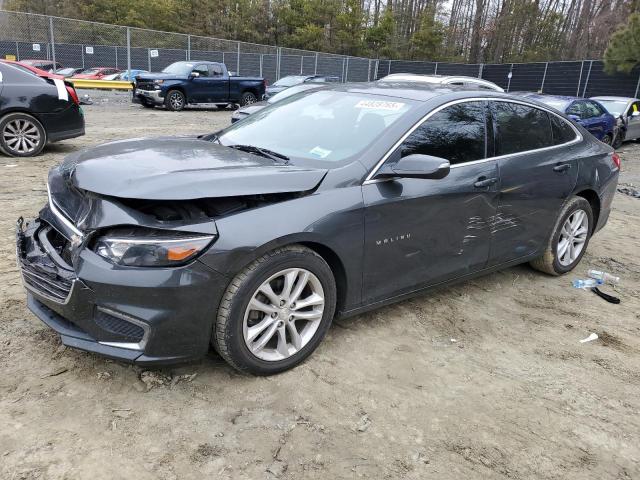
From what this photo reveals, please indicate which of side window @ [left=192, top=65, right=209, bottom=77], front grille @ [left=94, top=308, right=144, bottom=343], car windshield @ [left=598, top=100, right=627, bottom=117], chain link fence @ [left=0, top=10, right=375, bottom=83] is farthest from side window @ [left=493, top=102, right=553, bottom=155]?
chain link fence @ [left=0, top=10, right=375, bottom=83]

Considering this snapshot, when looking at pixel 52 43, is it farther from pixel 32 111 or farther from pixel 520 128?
pixel 520 128

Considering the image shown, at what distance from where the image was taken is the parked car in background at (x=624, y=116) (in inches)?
575

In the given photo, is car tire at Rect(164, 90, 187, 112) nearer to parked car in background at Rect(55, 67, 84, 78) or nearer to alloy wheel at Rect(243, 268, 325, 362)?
parked car in background at Rect(55, 67, 84, 78)

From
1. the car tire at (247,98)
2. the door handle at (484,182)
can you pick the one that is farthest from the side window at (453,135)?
the car tire at (247,98)

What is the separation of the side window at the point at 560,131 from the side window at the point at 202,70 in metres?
16.5

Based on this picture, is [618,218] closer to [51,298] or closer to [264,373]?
Answer: [264,373]

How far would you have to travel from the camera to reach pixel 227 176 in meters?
2.72

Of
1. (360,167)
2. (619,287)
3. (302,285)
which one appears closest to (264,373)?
(302,285)

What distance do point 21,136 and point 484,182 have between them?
23.8 ft

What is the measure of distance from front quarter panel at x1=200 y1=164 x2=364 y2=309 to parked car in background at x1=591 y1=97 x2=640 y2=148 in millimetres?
13919

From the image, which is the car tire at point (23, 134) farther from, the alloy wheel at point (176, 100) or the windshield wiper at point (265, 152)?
the alloy wheel at point (176, 100)

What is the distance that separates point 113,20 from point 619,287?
45.7 meters

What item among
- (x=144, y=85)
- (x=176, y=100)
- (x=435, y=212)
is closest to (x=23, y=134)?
(x=435, y=212)

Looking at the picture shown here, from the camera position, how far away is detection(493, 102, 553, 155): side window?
396 cm
